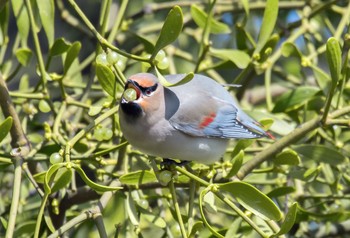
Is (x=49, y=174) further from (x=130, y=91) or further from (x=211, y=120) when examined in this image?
(x=211, y=120)

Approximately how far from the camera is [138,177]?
1.57m

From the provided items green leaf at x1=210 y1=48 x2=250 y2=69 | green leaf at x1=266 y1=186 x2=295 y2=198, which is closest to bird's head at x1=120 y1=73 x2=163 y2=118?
green leaf at x1=210 y1=48 x2=250 y2=69

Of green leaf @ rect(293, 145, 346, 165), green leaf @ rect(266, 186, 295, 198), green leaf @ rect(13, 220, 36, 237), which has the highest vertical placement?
green leaf @ rect(293, 145, 346, 165)

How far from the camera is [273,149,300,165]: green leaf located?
1.67m

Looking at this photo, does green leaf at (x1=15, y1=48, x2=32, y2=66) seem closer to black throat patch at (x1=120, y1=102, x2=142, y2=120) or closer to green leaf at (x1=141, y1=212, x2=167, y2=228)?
black throat patch at (x1=120, y1=102, x2=142, y2=120)

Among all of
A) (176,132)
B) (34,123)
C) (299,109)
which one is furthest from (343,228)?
(34,123)

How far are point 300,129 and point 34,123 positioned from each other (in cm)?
73

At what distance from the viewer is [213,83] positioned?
72.6 inches

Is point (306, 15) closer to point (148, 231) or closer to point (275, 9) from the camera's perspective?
point (275, 9)

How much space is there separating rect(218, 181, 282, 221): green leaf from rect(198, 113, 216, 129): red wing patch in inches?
14.5

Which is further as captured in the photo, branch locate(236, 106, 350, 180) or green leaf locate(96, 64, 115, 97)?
branch locate(236, 106, 350, 180)

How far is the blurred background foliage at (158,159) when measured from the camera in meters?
1.48

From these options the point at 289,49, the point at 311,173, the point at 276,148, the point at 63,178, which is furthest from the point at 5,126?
the point at 289,49

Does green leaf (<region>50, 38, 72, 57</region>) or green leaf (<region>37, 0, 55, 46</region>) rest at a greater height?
green leaf (<region>37, 0, 55, 46</region>)
